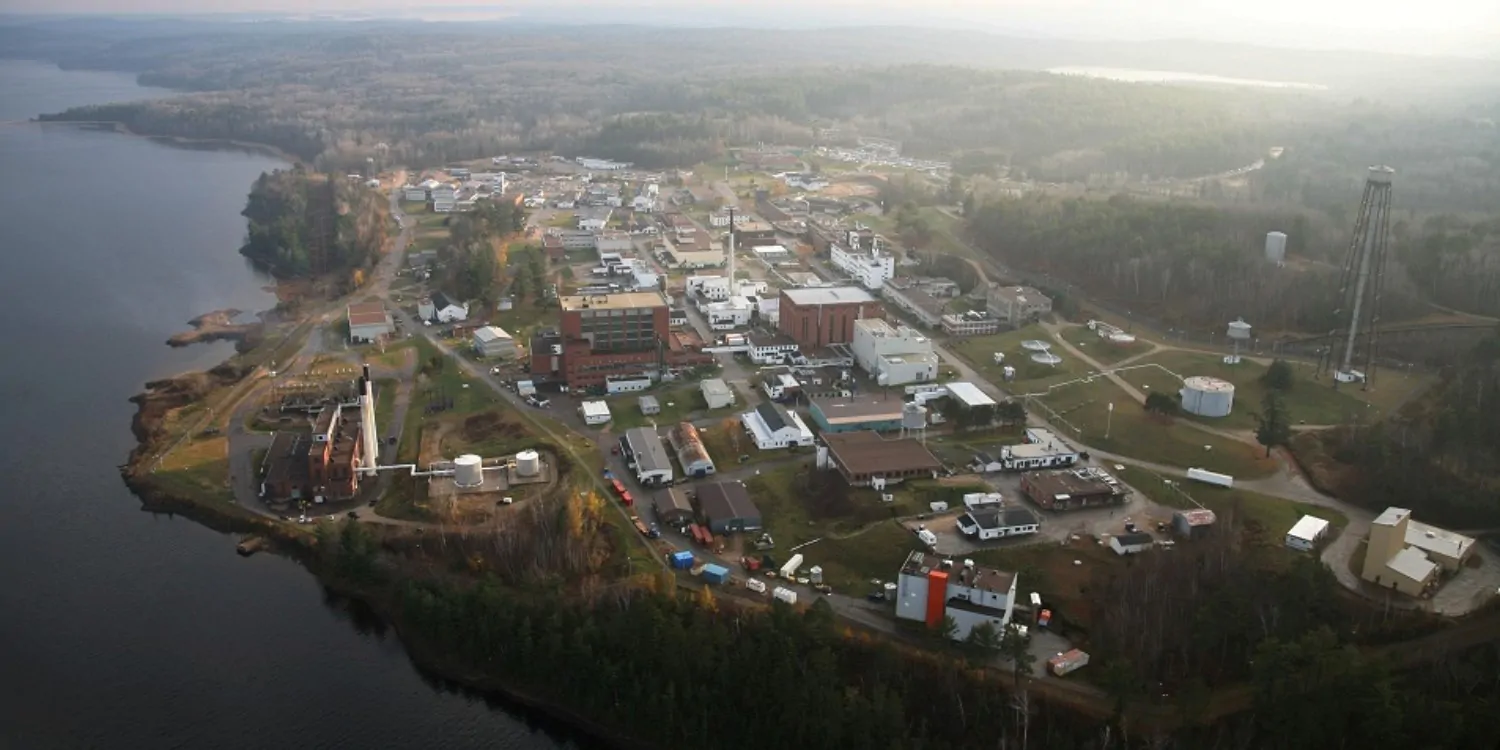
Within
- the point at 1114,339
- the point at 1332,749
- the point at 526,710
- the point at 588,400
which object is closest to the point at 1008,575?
the point at 1332,749

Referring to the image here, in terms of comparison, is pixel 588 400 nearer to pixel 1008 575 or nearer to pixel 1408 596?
pixel 1008 575

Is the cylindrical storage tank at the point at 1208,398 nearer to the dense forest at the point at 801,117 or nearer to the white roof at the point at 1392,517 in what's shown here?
the white roof at the point at 1392,517

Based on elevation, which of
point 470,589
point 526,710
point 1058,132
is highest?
point 1058,132

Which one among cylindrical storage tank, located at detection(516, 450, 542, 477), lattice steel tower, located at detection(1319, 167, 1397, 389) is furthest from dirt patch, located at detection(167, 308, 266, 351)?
lattice steel tower, located at detection(1319, 167, 1397, 389)

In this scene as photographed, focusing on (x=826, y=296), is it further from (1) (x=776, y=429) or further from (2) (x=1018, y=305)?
(1) (x=776, y=429)

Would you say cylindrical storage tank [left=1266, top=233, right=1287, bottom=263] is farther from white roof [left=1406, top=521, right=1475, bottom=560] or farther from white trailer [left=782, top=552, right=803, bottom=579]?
white trailer [left=782, top=552, right=803, bottom=579]

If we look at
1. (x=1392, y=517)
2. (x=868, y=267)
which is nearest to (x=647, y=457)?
(x=1392, y=517)

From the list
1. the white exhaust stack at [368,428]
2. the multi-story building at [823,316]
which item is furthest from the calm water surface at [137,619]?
the multi-story building at [823,316]
